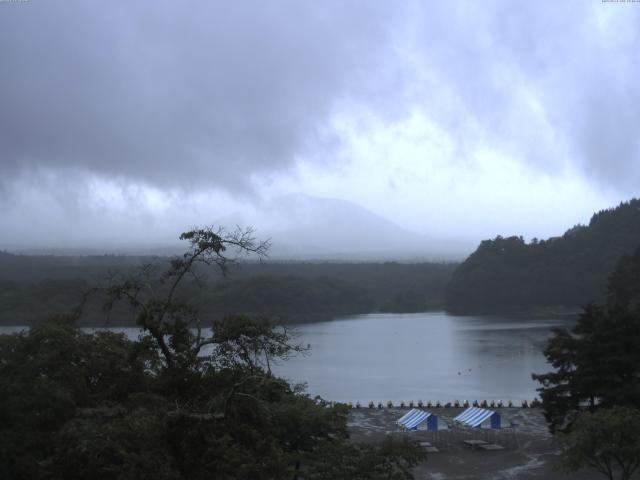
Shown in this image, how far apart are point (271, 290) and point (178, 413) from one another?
4724 centimetres

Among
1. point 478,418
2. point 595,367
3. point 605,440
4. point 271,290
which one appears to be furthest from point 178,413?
point 271,290

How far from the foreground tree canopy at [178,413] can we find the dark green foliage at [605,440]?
3.96 meters

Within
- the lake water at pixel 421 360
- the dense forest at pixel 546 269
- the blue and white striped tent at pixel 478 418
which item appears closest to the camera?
the blue and white striped tent at pixel 478 418

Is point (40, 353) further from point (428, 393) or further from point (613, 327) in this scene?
point (428, 393)

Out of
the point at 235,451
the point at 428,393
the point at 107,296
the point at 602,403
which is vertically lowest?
the point at 428,393

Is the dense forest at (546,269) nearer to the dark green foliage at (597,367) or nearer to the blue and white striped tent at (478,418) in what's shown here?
the blue and white striped tent at (478,418)

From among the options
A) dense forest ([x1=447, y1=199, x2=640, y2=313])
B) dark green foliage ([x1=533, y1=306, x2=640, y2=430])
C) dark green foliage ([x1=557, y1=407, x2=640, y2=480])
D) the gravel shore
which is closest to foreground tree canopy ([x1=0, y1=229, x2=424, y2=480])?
dark green foliage ([x1=557, y1=407, x2=640, y2=480])

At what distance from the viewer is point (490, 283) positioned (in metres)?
58.1

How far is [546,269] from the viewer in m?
57.2

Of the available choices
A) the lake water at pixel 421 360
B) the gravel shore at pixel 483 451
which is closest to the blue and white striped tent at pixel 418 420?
the gravel shore at pixel 483 451

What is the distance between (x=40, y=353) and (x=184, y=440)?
3.71 metres

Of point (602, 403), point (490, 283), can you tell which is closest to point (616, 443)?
point (602, 403)

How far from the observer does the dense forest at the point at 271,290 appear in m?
42.3

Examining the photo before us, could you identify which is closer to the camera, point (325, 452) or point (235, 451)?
point (235, 451)
